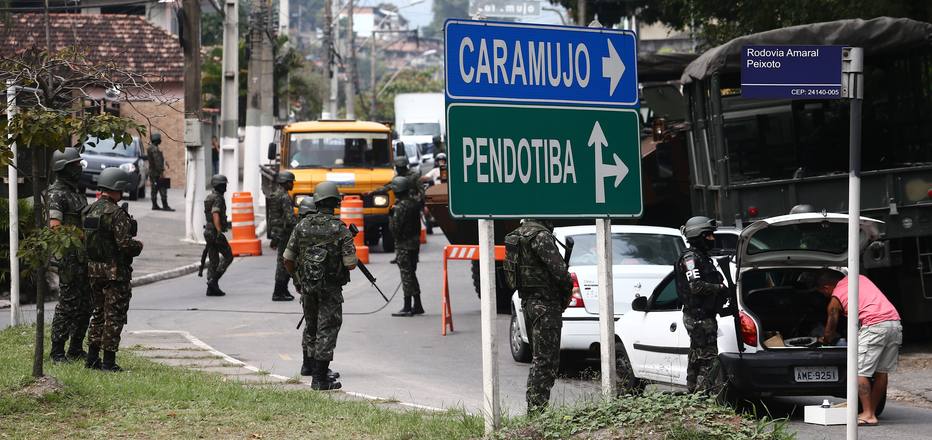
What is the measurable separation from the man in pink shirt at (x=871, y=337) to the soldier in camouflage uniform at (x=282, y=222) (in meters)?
9.49

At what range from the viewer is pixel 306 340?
12.0 metres

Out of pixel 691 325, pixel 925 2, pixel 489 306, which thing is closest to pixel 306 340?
pixel 691 325

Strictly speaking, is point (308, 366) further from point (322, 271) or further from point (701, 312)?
point (701, 312)

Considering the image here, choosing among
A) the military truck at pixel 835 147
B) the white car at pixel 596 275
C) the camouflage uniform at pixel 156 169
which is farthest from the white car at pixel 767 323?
the camouflage uniform at pixel 156 169

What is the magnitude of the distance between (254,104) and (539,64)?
90.7 ft

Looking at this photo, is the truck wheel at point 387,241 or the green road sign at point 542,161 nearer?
the green road sign at point 542,161

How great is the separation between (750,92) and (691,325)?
288 cm

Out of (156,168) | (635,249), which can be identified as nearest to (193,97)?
(156,168)

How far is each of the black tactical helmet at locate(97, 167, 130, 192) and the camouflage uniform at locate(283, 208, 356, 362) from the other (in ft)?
5.14

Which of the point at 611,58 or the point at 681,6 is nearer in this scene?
the point at 611,58

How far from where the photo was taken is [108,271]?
11492mm

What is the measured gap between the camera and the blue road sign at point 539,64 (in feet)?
24.2

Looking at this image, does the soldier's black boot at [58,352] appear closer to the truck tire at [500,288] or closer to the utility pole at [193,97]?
the truck tire at [500,288]

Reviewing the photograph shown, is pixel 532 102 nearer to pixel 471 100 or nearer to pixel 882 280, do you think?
pixel 471 100
